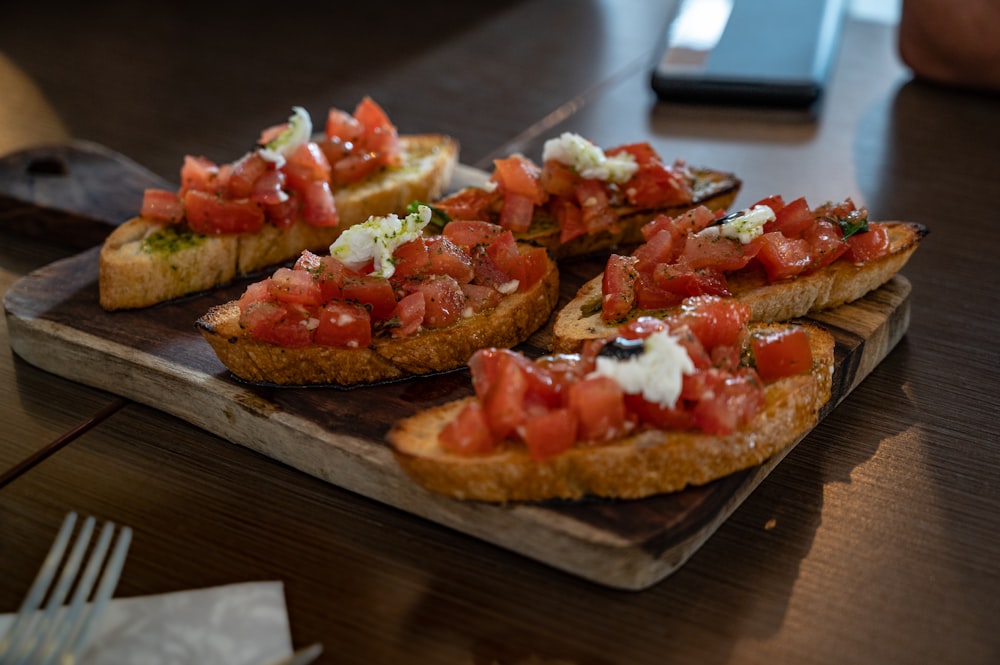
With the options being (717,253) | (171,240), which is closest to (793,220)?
(717,253)

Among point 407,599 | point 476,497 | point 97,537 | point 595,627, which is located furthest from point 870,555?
Result: point 97,537

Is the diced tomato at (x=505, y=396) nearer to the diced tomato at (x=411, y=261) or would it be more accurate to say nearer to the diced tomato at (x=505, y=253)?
the diced tomato at (x=411, y=261)

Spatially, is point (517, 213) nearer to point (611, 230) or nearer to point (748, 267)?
point (611, 230)

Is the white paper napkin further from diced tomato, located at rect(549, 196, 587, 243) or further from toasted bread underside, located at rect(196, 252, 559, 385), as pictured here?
diced tomato, located at rect(549, 196, 587, 243)

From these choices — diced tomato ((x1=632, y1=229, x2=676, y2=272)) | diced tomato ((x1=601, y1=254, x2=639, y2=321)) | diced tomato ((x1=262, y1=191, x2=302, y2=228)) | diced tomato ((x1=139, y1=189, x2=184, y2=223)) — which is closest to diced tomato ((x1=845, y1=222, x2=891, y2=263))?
diced tomato ((x1=632, y1=229, x2=676, y2=272))

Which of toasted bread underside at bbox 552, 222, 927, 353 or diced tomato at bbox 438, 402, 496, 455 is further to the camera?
toasted bread underside at bbox 552, 222, 927, 353

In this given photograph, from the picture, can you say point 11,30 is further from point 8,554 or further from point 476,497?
point 476,497

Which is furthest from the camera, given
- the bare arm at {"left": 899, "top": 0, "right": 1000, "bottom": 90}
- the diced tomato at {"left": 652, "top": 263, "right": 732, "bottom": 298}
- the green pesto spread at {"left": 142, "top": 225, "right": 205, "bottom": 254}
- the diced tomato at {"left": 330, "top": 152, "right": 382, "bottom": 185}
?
the bare arm at {"left": 899, "top": 0, "right": 1000, "bottom": 90}
